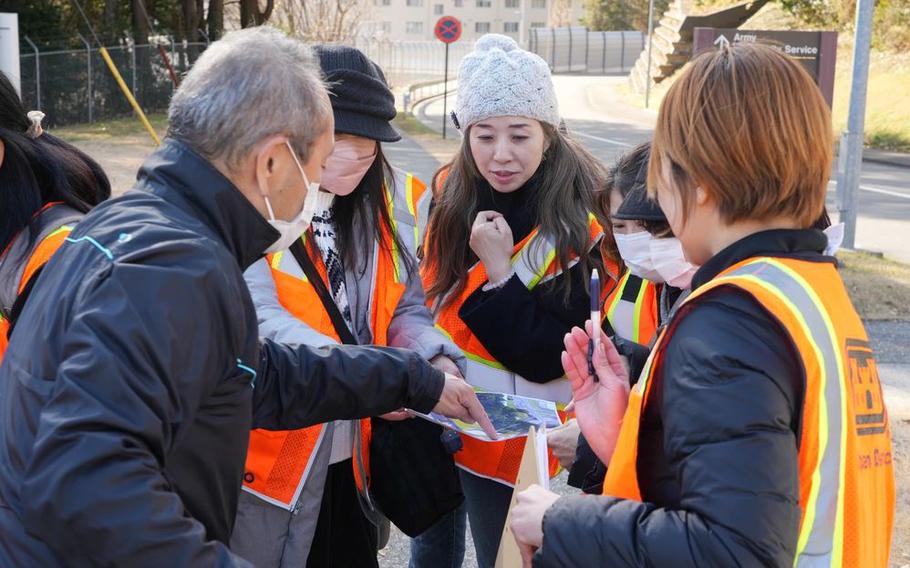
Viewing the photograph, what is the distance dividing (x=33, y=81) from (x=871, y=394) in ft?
76.0

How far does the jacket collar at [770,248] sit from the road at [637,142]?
5.91 feet

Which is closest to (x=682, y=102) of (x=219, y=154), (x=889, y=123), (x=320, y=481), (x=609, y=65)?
(x=219, y=154)

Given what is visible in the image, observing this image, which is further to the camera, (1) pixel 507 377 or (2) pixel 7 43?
(2) pixel 7 43

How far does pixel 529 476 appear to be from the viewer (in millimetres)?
2012

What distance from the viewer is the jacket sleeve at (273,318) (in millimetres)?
2477

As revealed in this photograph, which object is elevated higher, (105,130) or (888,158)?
(105,130)

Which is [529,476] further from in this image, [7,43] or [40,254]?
[7,43]

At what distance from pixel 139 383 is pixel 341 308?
1.33m

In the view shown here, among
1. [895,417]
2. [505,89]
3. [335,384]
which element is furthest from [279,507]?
[895,417]

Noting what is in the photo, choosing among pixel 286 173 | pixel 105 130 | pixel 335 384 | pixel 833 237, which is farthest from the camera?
pixel 105 130

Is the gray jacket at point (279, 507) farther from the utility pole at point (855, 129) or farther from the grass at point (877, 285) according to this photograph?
the utility pole at point (855, 129)

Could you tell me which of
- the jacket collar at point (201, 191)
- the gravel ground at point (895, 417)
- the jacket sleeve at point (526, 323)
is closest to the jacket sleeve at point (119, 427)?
the jacket collar at point (201, 191)

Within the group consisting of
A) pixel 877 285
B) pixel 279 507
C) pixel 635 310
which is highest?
pixel 635 310

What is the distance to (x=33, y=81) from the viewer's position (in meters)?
22.0
